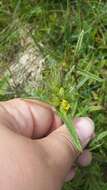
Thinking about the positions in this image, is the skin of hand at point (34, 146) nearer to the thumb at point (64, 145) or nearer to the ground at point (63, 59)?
the thumb at point (64, 145)

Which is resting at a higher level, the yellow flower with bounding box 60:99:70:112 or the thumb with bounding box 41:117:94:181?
the yellow flower with bounding box 60:99:70:112

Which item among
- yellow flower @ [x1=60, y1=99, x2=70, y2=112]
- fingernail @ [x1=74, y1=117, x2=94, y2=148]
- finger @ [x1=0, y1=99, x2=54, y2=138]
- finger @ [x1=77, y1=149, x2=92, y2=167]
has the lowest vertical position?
finger @ [x1=77, y1=149, x2=92, y2=167]

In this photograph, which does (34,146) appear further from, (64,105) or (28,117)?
(64,105)

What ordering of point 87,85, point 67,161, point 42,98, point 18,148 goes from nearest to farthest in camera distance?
point 18,148 < point 67,161 < point 42,98 < point 87,85

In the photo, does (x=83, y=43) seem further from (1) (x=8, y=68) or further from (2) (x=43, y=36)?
(1) (x=8, y=68)

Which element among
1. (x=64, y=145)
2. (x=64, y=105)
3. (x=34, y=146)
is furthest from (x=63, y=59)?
(x=34, y=146)

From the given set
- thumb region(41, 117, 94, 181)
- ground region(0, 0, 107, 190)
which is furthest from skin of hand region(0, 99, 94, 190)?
ground region(0, 0, 107, 190)

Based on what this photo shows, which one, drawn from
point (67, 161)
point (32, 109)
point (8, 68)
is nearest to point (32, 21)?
point (8, 68)

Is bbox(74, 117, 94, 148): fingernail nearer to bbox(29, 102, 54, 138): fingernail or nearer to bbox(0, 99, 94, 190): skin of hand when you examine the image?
bbox(0, 99, 94, 190): skin of hand
